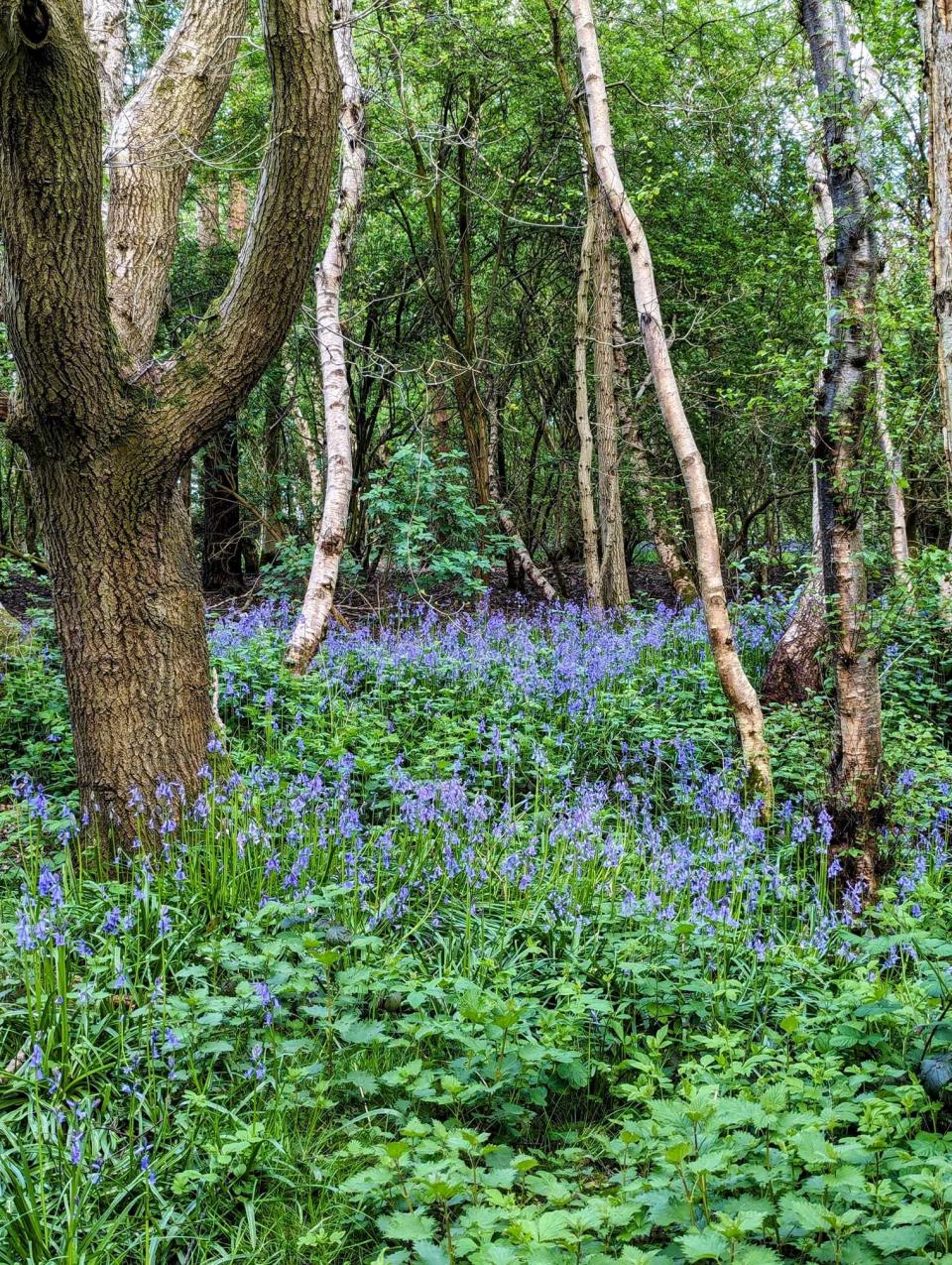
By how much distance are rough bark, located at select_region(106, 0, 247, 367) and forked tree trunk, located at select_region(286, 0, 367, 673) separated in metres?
1.78

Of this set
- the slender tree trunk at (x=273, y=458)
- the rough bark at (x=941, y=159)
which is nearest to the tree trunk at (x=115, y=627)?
the rough bark at (x=941, y=159)

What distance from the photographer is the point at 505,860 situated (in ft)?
13.2

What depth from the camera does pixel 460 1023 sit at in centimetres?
293

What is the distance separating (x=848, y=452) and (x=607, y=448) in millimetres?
5920

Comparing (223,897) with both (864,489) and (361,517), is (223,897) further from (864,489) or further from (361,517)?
(361,517)

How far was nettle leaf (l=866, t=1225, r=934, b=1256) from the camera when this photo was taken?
1874mm

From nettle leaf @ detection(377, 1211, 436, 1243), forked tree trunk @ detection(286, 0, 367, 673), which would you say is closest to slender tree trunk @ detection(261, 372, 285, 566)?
forked tree trunk @ detection(286, 0, 367, 673)

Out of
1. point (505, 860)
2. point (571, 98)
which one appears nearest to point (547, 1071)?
point (505, 860)

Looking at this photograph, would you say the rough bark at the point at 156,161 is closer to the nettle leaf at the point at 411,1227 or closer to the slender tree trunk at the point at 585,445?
the nettle leaf at the point at 411,1227

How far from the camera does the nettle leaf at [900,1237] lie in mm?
1874

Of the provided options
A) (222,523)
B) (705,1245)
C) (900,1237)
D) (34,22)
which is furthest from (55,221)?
(222,523)

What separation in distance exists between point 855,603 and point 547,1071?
2.87 meters

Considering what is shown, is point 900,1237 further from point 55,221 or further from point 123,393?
point 55,221

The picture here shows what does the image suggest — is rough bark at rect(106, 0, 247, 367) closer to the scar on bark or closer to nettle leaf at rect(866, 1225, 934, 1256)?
the scar on bark
